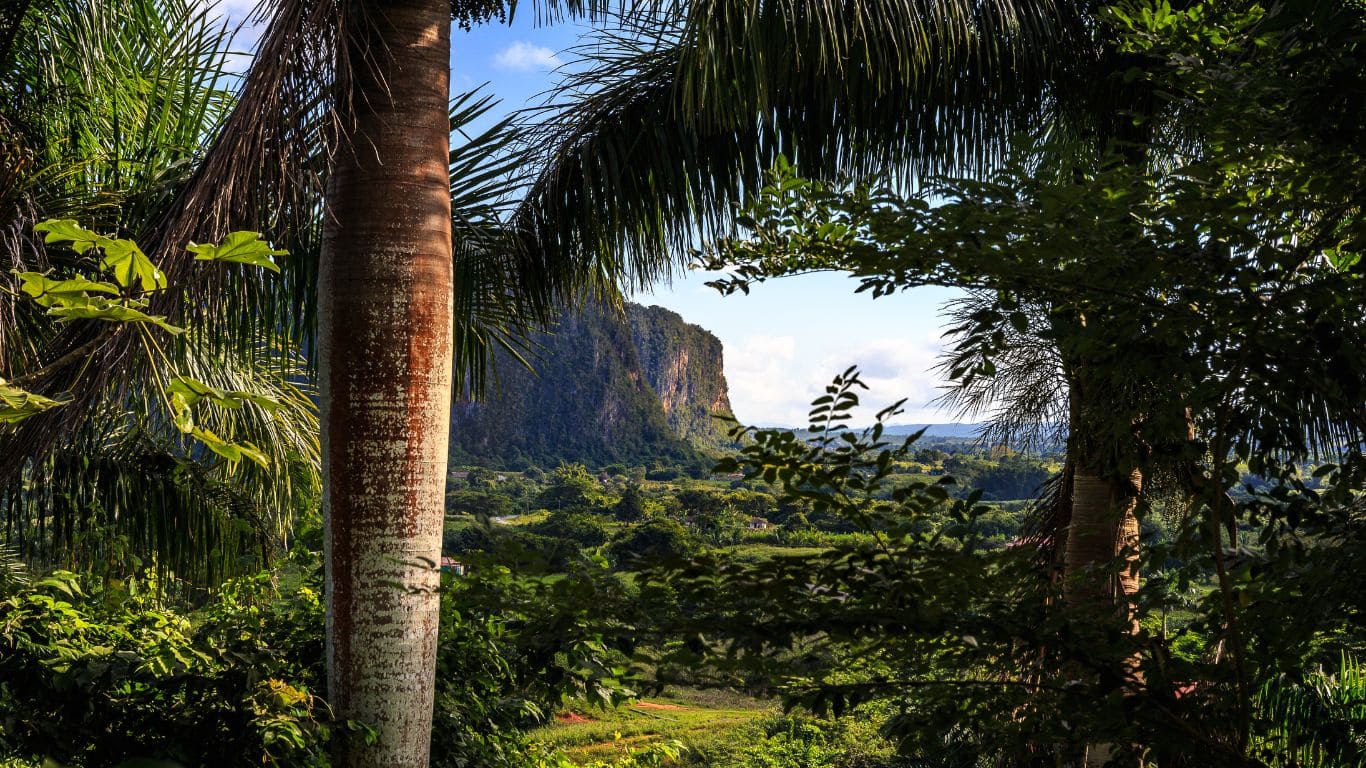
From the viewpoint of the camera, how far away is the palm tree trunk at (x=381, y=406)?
2.71 m

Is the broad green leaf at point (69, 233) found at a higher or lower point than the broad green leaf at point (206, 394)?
higher

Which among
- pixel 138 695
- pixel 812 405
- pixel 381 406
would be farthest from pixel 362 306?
pixel 138 695

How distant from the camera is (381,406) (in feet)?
8.91

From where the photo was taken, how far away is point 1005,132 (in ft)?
17.7

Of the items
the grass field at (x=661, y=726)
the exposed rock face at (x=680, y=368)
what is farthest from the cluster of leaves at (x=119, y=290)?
the exposed rock face at (x=680, y=368)

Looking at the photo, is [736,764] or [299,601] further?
[736,764]

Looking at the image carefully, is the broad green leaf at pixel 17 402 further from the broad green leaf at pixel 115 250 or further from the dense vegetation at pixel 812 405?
the broad green leaf at pixel 115 250

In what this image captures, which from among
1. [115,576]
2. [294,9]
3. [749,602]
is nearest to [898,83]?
[294,9]

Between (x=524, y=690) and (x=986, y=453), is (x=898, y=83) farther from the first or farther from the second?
(x=986, y=453)

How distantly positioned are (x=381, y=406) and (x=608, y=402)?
83.3m

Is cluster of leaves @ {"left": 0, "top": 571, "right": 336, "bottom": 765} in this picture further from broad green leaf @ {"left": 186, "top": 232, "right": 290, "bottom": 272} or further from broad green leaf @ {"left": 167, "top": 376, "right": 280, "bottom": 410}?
broad green leaf @ {"left": 186, "top": 232, "right": 290, "bottom": 272}

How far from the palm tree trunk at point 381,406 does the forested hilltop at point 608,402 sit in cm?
6529

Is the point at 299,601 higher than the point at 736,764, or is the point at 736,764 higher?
the point at 299,601

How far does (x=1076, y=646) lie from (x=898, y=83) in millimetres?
3885
